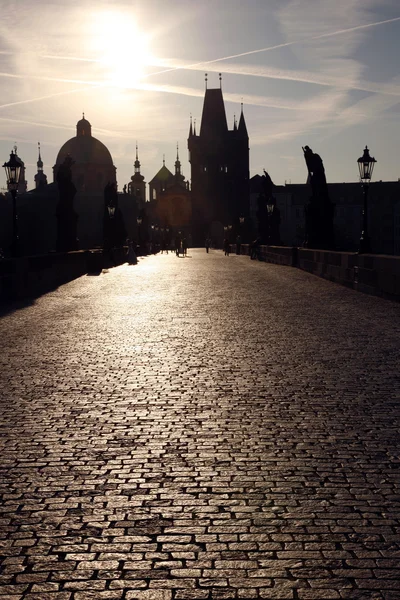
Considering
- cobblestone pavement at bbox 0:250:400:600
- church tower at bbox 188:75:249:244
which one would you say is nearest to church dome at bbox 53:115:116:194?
church tower at bbox 188:75:249:244

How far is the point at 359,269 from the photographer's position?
22641 millimetres

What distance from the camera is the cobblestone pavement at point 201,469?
11.8 ft

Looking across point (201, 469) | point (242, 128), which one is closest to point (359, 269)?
point (201, 469)

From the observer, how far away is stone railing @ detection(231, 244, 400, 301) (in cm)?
1902

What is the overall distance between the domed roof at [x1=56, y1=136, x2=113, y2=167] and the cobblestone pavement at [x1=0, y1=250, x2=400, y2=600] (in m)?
125

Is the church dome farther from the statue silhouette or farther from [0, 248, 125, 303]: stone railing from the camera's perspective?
[0, 248, 125, 303]: stone railing

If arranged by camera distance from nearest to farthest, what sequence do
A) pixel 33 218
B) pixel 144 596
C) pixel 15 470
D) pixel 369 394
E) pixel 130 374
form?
pixel 144 596 → pixel 15 470 → pixel 369 394 → pixel 130 374 → pixel 33 218

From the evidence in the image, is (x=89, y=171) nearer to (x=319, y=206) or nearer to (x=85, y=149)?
(x=85, y=149)

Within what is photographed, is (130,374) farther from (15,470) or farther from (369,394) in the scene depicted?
(15,470)

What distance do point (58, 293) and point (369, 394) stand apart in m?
17.0

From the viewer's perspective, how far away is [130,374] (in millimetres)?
8836

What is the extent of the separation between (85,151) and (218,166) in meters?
25.2

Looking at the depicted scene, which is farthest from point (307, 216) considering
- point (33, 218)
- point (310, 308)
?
point (33, 218)

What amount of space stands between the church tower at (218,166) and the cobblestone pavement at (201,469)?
13547 cm
